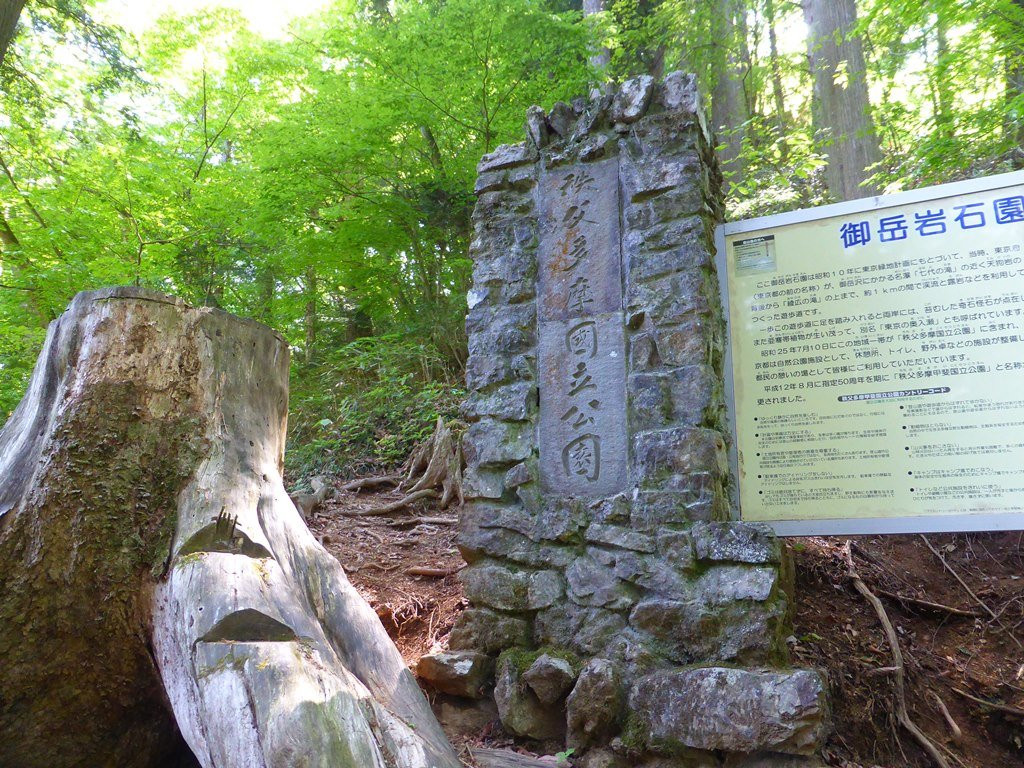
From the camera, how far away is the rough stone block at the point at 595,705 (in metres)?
2.70

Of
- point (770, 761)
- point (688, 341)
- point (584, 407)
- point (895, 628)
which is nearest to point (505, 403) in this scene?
point (584, 407)

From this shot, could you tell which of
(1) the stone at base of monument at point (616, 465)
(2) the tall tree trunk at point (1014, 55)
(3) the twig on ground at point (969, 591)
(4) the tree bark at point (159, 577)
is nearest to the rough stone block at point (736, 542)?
(1) the stone at base of monument at point (616, 465)

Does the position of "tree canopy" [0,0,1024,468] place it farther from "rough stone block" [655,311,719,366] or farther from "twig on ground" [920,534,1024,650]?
"rough stone block" [655,311,719,366]

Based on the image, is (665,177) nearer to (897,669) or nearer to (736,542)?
(736,542)

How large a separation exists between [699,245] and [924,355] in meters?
1.01

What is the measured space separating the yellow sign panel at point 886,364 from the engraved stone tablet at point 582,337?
0.54 metres

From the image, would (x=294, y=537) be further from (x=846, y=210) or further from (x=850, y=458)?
(x=846, y=210)

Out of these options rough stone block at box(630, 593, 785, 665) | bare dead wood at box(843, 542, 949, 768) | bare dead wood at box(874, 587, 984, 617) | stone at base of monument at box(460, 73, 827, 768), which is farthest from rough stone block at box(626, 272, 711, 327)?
bare dead wood at box(874, 587, 984, 617)

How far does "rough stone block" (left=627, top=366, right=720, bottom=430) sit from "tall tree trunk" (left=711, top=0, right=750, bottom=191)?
6.30m

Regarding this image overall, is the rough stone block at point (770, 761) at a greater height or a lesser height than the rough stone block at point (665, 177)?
A: lesser

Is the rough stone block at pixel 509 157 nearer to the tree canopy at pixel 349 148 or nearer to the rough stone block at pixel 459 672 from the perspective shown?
the rough stone block at pixel 459 672

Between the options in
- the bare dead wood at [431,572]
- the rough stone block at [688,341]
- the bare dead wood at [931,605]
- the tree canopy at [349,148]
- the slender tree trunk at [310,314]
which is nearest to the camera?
the rough stone block at [688,341]

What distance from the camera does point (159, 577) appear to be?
2.40 metres

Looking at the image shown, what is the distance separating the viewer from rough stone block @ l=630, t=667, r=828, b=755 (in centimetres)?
239
